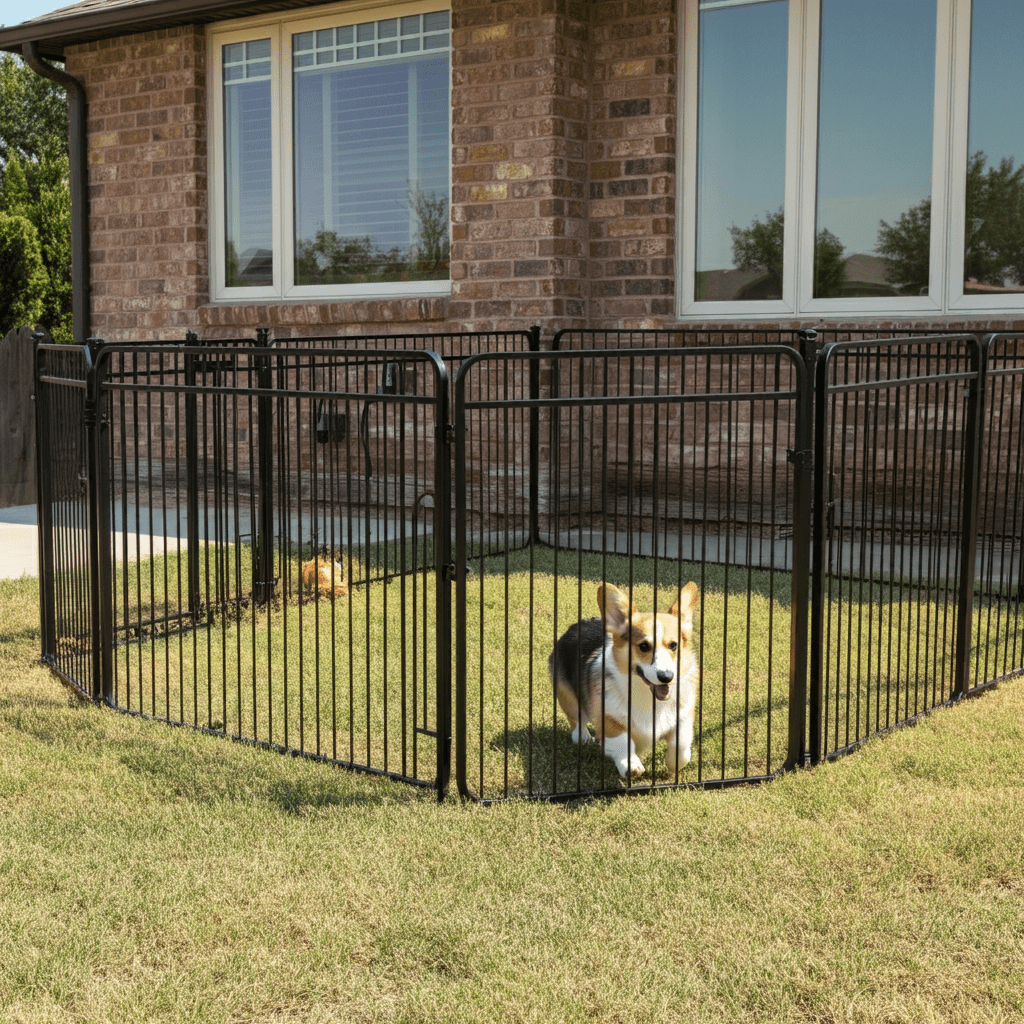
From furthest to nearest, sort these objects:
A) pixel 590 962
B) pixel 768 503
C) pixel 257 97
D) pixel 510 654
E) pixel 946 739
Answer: pixel 257 97
pixel 768 503
pixel 510 654
pixel 946 739
pixel 590 962

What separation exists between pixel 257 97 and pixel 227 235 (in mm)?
1223

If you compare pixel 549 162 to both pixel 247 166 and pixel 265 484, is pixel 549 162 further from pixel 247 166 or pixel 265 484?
pixel 265 484

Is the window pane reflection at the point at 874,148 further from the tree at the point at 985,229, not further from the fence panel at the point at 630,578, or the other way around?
the fence panel at the point at 630,578

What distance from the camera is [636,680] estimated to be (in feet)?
14.1

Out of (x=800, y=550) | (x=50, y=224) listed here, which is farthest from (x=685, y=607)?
(x=50, y=224)

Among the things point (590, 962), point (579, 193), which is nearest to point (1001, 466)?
point (579, 193)

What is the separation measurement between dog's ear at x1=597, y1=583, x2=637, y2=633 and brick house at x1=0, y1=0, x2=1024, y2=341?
5.15 meters

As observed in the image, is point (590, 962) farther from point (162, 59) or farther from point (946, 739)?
point (162, 59)

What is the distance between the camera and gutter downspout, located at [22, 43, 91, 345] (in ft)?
38.6

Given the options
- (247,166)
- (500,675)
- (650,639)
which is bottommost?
(500,675)

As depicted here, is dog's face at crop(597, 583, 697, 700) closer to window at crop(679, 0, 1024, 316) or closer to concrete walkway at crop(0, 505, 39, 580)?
concrete walkway at crop(0, 505, 39, 580)

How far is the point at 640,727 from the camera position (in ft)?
14.2

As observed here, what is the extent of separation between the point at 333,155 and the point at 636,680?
785 centimetres

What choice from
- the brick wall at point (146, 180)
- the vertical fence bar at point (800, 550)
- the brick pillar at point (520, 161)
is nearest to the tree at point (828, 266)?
the brick pillar at point (520, 161)
